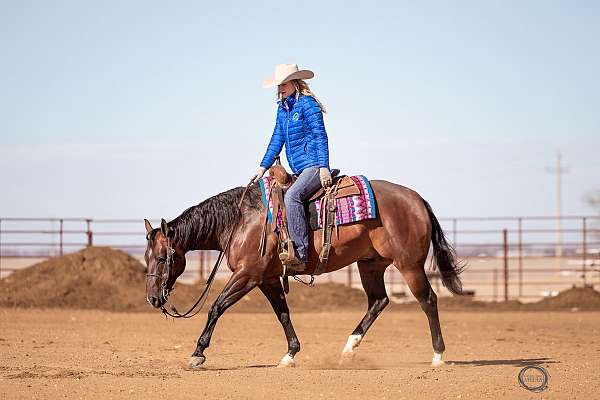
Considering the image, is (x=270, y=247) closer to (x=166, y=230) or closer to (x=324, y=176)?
(x=324, y=176)

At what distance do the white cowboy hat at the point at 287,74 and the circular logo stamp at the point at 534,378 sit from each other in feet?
10.9

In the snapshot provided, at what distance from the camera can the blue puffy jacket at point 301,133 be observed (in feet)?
27.2

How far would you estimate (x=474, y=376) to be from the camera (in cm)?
742

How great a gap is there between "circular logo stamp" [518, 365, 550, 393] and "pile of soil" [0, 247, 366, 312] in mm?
10023

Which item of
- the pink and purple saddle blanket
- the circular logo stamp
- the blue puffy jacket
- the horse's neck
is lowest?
the circular logo stamp

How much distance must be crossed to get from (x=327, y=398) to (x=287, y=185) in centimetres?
262

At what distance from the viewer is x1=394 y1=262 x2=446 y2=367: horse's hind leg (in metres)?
8.64

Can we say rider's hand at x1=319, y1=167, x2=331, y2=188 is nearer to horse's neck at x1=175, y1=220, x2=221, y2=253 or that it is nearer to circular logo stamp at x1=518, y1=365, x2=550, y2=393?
horse's neck at x1=175, y1=220, x2=221, y2=253

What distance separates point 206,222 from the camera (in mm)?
8406

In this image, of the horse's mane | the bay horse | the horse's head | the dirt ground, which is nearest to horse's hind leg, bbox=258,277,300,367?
the bay horse

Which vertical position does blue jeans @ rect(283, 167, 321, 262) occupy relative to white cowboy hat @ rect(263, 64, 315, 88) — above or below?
below

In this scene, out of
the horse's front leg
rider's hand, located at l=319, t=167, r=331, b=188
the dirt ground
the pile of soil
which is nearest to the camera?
the dirt ground

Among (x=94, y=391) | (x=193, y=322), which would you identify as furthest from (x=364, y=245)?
(x=193, y=322)

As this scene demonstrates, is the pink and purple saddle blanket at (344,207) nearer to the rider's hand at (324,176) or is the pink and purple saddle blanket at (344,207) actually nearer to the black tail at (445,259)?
the rider's hand at (324,176)
